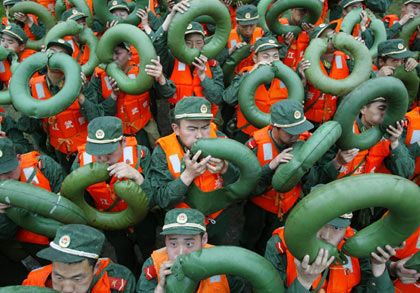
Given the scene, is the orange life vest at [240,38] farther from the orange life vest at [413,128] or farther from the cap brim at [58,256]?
the cap brim at [58,256]

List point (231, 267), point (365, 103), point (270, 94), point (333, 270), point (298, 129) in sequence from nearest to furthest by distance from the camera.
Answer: point (231, 267)
point (333, 270)
point (365, 103)
point (298, 129)
point (270, 94)

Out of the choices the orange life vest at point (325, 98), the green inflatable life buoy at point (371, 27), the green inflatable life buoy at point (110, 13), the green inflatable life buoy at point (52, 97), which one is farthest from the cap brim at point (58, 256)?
the green inflatable life buoy at point (371, 27)

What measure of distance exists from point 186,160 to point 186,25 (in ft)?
8.15

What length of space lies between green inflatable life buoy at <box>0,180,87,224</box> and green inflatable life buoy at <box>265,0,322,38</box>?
512 cm

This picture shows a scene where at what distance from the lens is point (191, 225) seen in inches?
124

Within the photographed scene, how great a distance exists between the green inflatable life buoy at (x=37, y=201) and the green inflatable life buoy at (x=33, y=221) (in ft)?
0.56

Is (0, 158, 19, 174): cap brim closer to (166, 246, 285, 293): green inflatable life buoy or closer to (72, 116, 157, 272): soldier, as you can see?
(72, 116, 157, 272): soldier

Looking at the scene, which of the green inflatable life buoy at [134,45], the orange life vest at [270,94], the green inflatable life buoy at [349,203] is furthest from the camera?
the orange life vest at [270,94]

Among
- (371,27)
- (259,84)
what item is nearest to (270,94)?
→ (259,84)

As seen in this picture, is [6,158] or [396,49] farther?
[396,49]

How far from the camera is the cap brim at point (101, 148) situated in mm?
3762

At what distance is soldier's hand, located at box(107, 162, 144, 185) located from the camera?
142 inches

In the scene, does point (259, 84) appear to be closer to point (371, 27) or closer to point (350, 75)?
point (350, 75)

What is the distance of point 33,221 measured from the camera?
3.52 m
